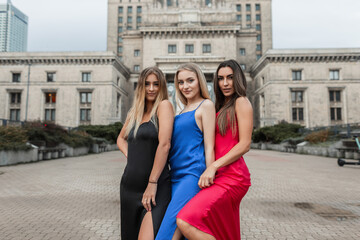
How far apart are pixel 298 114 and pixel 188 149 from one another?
49.4 meters

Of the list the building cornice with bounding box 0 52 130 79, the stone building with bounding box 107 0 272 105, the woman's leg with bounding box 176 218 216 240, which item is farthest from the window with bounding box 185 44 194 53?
the woman's leg with bounding box 176 218 216 240

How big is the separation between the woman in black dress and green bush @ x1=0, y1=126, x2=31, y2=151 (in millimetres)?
14631

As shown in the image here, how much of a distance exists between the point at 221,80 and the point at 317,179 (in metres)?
9.06

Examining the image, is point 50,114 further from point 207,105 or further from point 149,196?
point 207,105

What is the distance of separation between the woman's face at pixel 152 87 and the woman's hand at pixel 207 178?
1.15 m

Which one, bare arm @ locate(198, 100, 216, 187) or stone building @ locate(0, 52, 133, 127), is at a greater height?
Answer: stone building @ locate(0, 52, 133, 127)

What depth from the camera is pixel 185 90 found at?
9.59 feet

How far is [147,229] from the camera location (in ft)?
8.24

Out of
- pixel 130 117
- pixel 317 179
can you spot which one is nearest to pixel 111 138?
pixel 317 179

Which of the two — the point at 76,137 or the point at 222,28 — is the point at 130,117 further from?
the point at 222,28

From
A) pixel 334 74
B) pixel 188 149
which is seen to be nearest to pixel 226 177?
pixel 188 149

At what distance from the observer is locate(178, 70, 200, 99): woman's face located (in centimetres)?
290

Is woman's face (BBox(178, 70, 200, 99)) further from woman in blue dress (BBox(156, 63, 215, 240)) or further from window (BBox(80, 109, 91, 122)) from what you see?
window (BBox(80, 109, 91, 122))

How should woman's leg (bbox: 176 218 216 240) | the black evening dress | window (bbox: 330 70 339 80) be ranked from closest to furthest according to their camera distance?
woman's leg (bbox: 176 218 216 240) → the black evening dress → window (bbox: 330 70 339 80)
